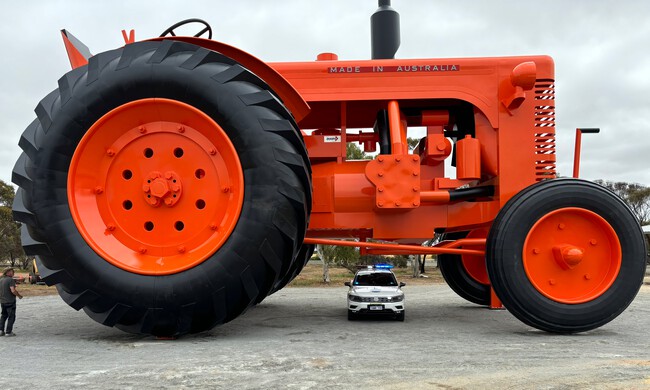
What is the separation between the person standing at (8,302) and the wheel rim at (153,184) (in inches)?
100.0

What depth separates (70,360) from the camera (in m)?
4.88

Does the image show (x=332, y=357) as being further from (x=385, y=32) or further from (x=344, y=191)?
(x=385, y=32)

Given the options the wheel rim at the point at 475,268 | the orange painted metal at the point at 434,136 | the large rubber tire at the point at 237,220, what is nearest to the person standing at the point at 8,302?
the large rubber tire at the point at 237,220

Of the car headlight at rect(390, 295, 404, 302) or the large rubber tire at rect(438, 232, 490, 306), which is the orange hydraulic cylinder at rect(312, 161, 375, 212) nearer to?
the car headlight at rect(390, 295, 404, 302)

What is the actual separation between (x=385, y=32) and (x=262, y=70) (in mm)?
2043

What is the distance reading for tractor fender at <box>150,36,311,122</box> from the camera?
5.89m

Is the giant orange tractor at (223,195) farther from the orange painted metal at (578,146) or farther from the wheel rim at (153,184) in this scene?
the orange painted metal at (578,146)

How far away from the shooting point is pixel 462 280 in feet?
30.2

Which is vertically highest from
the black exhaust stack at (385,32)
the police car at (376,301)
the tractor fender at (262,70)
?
the black exhaust stack at (385,32)

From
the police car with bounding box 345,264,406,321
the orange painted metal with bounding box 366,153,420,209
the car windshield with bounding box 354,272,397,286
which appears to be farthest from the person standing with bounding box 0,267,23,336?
the car windshield with bounding box 354,272,397,286

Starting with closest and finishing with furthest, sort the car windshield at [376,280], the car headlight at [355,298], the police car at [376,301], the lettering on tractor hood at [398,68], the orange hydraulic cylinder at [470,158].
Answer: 1. the orange hydraulic cylinder at [470,158]
2. the lettering on tractor hood at [398,68]
3. the police car at [376,301]
4. the car headlight at [355,298]
5. the car windshield at [376,280]

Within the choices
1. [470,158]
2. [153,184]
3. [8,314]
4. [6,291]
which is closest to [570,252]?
[470,158]

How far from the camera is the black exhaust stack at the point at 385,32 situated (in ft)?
23.3

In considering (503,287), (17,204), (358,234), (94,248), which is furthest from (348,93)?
(17,204)
